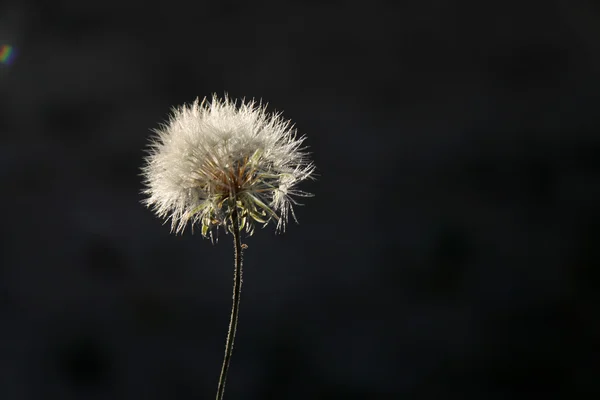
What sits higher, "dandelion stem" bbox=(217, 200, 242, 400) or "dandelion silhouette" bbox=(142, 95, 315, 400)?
"dandelion silhouette" bbox=(142, 95, 315, 400)

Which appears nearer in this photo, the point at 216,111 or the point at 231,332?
the point at 231,332

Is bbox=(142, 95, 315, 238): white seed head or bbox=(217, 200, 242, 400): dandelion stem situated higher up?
bbox=(142, 95, 315, 238): white seed head

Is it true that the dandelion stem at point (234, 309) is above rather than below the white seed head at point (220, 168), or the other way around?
below

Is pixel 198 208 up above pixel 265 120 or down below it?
below

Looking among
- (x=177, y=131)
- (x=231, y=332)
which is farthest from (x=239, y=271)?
(x=177, y=131)

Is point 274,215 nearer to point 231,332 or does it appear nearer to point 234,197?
point 234,197

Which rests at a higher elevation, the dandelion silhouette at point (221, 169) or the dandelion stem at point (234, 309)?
the dandelion silhouette at point (221, 169)
